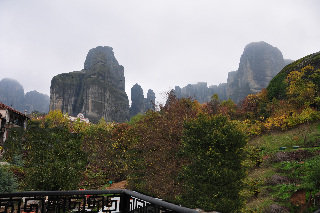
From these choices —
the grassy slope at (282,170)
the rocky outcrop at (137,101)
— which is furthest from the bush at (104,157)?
the rocky outcrop at (137,101)

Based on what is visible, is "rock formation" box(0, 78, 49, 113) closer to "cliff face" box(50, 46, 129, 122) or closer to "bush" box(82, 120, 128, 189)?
"cliff face" box(50, 46, 129, 122)

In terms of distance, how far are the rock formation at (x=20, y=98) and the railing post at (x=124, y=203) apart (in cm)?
16006

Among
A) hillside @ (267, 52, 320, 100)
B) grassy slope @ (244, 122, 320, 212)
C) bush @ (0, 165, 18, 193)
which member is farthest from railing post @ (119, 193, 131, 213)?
hillside @ (267, 52, 320, 100)

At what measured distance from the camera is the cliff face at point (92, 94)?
288 ft

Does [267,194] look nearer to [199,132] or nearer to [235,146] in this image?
[235,146]

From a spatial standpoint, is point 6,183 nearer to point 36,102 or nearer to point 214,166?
point 214,166

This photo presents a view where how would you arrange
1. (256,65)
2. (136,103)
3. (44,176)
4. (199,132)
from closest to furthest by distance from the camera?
(44,176) → (199,132) → (256,65) → (136,103)

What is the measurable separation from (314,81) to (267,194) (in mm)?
18663

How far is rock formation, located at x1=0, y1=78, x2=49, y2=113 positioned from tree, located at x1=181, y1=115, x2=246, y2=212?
512ft

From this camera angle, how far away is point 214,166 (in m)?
9.18

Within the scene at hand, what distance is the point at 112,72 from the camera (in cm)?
10600

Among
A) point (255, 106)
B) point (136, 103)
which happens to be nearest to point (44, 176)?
point (255, 106)

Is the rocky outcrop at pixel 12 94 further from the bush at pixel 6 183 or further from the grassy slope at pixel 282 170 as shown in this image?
the grassy slope at pixel 282 170

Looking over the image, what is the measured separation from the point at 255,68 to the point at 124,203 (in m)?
105
